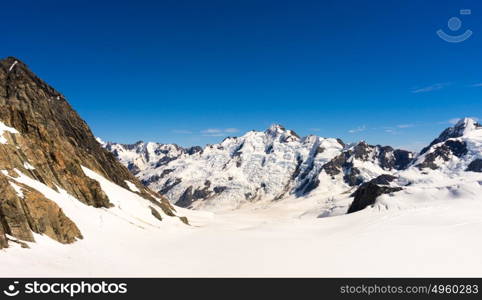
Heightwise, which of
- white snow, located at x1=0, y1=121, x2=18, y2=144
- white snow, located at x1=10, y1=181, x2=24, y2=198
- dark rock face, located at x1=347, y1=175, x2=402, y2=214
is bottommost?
dark rock face, located at x1=347, y1=175, x2=402, y2=214

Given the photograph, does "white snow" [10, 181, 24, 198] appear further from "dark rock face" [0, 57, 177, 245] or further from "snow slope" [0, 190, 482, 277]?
"snow slope" [0, 190, 482, 277]

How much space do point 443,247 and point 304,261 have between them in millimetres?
11142

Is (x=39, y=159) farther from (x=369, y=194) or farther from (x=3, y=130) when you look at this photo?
(x=369, y=194)

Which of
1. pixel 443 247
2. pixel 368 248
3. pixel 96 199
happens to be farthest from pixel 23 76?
pixel 443 247

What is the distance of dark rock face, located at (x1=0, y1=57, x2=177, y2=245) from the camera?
25.7m

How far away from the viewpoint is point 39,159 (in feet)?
133

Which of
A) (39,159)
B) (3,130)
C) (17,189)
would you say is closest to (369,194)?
(39,159)

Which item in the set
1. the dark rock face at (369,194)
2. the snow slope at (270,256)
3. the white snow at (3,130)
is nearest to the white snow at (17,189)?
the snow slope at (270,256)

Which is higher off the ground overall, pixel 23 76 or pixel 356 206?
pixel 23 76

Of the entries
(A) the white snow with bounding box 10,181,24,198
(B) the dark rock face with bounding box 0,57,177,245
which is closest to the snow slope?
(B) the dark rock face with bounding box 0,57,177,245

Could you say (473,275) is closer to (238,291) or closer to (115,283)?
(238,291)

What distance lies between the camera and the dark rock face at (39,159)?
2570cm

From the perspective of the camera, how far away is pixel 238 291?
62.4 ft

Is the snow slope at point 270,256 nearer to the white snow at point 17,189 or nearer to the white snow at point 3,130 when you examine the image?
the white snow at point 17,189
